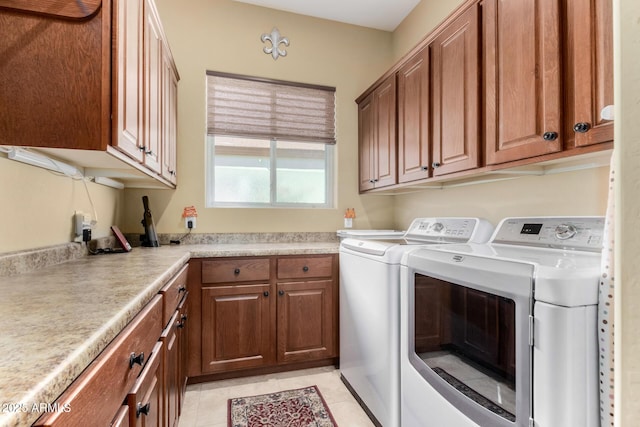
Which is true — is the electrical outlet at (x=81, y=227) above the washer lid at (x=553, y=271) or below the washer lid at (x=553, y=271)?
above

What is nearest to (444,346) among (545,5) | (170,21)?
(545,5)

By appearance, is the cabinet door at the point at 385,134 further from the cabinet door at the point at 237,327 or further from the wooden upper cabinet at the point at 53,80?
the wooden upper cabinet at the point at 53,80

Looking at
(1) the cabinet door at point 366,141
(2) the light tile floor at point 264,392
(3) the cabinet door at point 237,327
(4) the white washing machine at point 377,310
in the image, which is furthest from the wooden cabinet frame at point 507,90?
(2) the light tile floor at point 264,392

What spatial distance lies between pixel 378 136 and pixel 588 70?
1571 millimetres

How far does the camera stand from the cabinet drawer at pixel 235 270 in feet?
6.71

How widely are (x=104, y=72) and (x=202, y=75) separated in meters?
1.67

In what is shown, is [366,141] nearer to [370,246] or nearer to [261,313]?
[370,246]

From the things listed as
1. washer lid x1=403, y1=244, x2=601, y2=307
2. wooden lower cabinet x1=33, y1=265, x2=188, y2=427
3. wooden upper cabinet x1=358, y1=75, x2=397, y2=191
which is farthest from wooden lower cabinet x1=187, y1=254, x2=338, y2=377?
washer lid x1=403, y1=244, x2=601, y2=307

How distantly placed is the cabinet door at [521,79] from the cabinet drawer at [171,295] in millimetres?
1565

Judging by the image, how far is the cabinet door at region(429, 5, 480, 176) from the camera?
1585 mm

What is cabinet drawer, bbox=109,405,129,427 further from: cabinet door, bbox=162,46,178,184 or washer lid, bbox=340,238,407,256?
cabinet door, bbox=162,46,178,184

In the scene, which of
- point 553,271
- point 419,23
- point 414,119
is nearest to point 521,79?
point 414,119

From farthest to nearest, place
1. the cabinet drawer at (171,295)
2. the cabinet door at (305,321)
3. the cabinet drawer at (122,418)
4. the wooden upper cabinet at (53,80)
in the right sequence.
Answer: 1. the cabinet door at (305,321)
2. the cabinet drawer at (171,295)
3. the wooden upper cabinet at (53,80)
4. the cabinet drawer at (122,418)

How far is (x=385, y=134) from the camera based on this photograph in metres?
2.47
